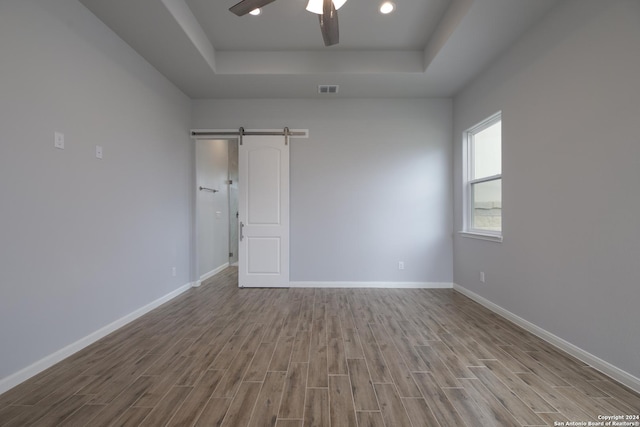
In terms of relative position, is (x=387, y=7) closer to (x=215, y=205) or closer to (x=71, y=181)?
(x=71, y=181)

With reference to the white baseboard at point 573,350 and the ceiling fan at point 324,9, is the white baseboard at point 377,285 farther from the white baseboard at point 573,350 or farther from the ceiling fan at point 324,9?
the ceiling fan at point 324,9

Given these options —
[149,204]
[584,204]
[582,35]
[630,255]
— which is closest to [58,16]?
[149,204]

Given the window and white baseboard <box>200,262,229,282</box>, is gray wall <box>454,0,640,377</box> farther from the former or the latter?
white baseboard <box>200,262,229,282</box>

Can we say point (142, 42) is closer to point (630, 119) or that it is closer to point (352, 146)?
point (352, 146)

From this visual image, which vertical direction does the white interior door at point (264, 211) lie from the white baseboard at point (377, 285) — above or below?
above

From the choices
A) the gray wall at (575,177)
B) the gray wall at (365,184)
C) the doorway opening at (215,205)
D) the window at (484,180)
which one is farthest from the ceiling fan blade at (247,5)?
the window at (484,180)

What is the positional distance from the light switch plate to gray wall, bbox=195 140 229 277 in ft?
6.74

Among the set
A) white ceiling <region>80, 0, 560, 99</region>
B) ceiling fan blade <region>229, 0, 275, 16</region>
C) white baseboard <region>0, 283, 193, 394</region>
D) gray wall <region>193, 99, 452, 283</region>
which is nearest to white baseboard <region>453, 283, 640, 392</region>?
gray wall <region>193, 99, 452, 283</region>

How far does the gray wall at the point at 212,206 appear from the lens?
4.33 metres

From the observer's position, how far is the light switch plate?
6.78 ft

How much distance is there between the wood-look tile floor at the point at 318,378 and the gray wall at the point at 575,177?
1.11 feet

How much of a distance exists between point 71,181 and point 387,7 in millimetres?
3180

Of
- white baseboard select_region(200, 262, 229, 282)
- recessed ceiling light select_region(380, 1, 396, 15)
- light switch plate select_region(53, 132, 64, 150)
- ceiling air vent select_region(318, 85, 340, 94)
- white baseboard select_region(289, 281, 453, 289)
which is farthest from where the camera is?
white baseboard select_region(200, 262, 229, 282)

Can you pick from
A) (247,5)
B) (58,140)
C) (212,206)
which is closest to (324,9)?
(247,5)
